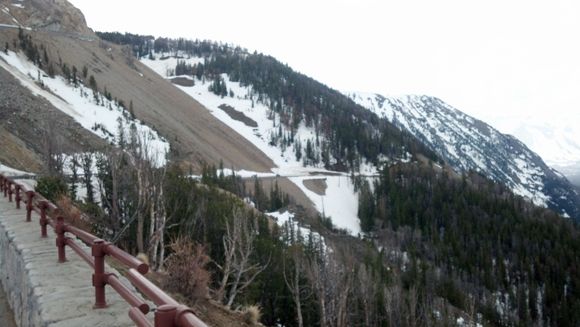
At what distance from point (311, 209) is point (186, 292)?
82476mm

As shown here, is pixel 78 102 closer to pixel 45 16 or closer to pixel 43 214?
pixel 45 16

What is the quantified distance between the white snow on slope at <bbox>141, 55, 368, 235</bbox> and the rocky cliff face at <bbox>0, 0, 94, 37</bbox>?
154 feet

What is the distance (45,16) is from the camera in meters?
109

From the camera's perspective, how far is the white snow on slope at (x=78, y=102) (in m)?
67.5

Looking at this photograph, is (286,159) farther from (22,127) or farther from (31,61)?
(22,127)

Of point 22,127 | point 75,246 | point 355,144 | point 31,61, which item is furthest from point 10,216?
point 355,144

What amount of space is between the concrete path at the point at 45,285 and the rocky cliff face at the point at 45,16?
340ft

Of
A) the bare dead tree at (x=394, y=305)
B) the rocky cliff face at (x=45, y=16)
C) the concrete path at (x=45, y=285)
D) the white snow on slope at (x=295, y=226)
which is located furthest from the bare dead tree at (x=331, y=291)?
the rocky cliff face at (x=45, y=16)

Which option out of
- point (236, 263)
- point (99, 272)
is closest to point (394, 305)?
point (236, 263)

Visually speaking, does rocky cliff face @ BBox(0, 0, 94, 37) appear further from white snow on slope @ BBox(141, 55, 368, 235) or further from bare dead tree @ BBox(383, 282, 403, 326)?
bare dead tree @ BBox(383, 282, 403, 326)

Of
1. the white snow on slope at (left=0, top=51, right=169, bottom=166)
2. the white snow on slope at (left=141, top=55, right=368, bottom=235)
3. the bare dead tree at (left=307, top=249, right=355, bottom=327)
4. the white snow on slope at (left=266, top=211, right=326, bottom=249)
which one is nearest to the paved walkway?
the bare dead tree at (left=307, top=249, right=355, bottom=327)

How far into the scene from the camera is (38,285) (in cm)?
612

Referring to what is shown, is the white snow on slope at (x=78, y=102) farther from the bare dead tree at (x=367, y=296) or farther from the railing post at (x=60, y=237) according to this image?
the railing post at (x=60, y=237)

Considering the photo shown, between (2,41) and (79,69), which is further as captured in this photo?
(79,69)
